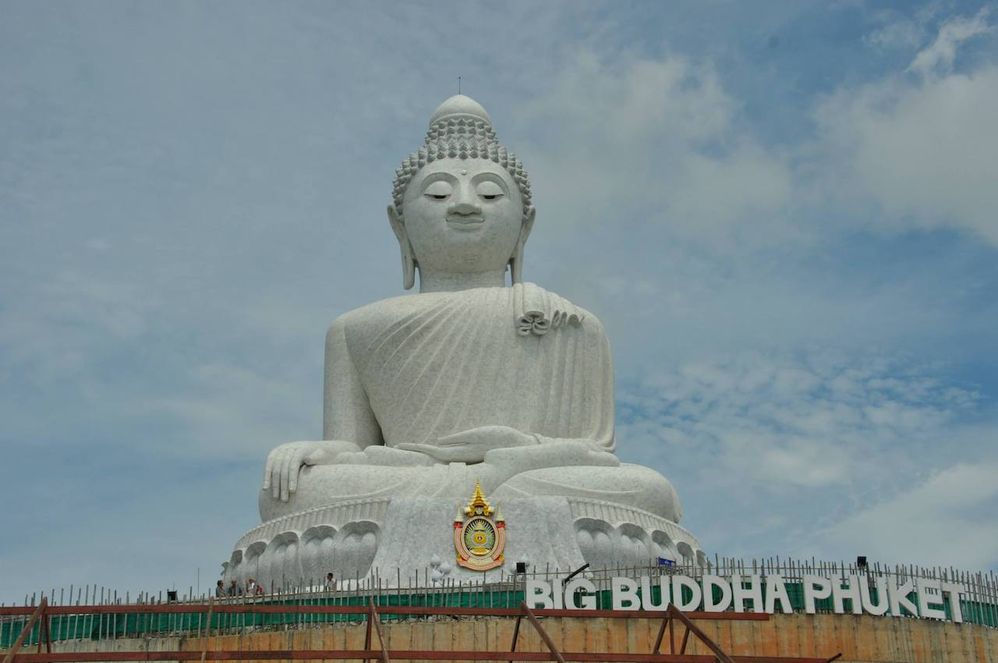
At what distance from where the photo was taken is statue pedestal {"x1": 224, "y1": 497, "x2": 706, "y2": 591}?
16859 mm

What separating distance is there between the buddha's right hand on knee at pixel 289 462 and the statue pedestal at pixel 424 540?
0.39 meters

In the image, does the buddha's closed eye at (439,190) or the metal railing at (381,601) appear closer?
the metal railing at (381,601)

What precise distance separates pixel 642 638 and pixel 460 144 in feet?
28.9

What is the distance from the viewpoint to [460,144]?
20.8 m

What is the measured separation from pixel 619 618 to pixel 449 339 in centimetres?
641

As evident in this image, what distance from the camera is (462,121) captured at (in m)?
21.5

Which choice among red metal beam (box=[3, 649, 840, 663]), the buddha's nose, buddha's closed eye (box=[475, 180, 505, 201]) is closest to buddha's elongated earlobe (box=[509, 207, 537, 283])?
buddha's closed eye (box=[475, 180, 505, 201])

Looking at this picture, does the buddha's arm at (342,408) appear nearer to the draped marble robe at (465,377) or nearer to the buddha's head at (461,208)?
the draped marble robe at (465,377)

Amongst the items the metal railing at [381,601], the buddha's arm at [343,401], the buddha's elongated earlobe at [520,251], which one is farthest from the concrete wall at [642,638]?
the buddha's elongated earlobe at [520,251]

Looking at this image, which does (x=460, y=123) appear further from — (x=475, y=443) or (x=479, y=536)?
(x=479, y=536)

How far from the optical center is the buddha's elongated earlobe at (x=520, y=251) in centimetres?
2116

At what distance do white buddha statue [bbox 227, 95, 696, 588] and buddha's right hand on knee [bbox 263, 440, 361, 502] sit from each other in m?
0.02

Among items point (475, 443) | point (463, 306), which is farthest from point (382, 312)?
point (475, 443)

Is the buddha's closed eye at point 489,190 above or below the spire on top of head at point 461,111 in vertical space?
below
